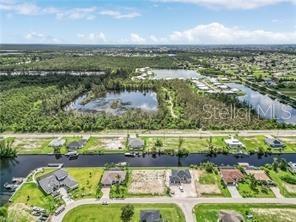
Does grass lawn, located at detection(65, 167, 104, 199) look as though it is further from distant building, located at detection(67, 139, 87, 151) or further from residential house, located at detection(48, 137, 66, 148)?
residential house, located at detection(48, 137, 66, 148)

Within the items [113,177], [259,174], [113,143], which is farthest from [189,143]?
[113,177]

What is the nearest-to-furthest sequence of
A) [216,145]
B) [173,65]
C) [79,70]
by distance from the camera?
[216,145] < [79,70] < [173,65]

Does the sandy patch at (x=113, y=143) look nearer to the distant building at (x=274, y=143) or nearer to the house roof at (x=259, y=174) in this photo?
the house roof at (x=259, y=174)

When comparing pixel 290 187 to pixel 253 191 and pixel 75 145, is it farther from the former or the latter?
pixel 75 145

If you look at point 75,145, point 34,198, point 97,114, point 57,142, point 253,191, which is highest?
point 97,114

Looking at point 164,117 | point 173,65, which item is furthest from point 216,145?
point 173,65

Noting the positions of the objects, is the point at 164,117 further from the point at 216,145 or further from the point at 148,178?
the point at 148,178
